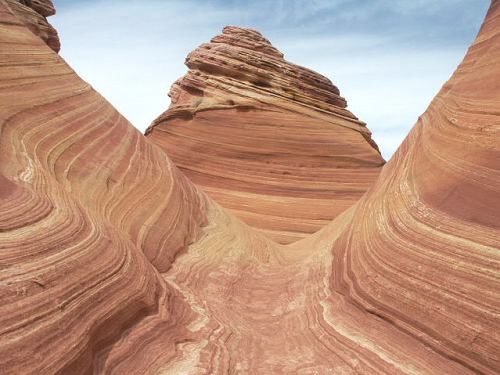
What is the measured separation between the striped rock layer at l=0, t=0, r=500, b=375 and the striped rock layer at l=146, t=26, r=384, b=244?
24.6 ft

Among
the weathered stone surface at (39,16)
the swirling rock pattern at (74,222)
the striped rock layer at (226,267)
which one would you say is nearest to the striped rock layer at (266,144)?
the weathered stone surface at (39,16)

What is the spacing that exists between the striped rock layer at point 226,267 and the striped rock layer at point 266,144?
24.6ft

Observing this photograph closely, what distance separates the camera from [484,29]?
720cm

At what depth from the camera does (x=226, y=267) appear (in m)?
7.12

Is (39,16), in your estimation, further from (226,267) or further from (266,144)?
(226,267)

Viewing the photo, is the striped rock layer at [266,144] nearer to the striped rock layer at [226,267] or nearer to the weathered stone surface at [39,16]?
the weathered stone surface at [39,16]

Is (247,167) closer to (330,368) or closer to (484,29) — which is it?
(484,29)

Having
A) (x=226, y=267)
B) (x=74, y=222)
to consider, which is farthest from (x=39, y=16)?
(x=74, y=222)

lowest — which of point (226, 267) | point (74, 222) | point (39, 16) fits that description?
point (226, 267)

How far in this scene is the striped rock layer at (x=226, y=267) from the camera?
3697 mm

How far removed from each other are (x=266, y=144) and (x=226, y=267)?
30.5ft

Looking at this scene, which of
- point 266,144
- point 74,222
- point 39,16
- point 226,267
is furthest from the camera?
point 266,144

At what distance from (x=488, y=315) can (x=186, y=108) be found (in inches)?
565

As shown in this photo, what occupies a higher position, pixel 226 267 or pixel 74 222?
pixel 74 222
